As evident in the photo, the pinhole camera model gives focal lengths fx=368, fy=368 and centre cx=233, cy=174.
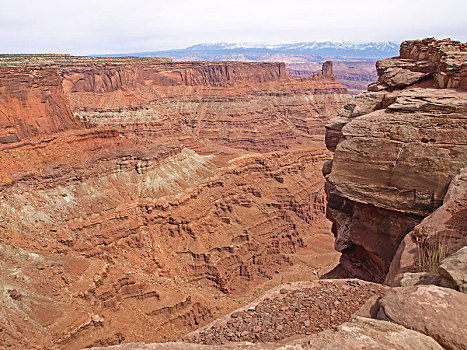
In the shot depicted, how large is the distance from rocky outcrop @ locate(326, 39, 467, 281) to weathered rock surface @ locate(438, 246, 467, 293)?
183 inches

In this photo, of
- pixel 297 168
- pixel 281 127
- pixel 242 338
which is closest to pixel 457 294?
pixel 242 338

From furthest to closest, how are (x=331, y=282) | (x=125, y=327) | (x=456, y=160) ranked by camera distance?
(x=125, y=327) → (x=456, y=160) → (x=331, y=282)

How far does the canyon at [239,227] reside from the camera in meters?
10.7

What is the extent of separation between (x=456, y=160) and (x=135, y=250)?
31.3m

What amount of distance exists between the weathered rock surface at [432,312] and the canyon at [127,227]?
2127cm

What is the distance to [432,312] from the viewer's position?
7242 millimetres

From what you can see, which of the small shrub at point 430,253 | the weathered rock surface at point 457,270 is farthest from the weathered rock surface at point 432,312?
the small shrub at point 430,253

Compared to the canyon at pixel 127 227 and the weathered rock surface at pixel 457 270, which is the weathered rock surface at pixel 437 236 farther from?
the canyon at pixel 127 227

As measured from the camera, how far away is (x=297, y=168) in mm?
71375

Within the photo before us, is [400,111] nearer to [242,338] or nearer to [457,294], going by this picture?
[457,294]

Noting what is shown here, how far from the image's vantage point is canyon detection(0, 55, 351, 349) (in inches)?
1049

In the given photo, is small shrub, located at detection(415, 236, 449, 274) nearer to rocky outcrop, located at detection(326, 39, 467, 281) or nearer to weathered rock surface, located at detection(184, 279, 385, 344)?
rocky outcrop, located at detection(326, 39, 467, 281)

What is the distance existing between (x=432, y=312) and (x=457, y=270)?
143 cm

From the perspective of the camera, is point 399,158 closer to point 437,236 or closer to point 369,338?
point 437,236
